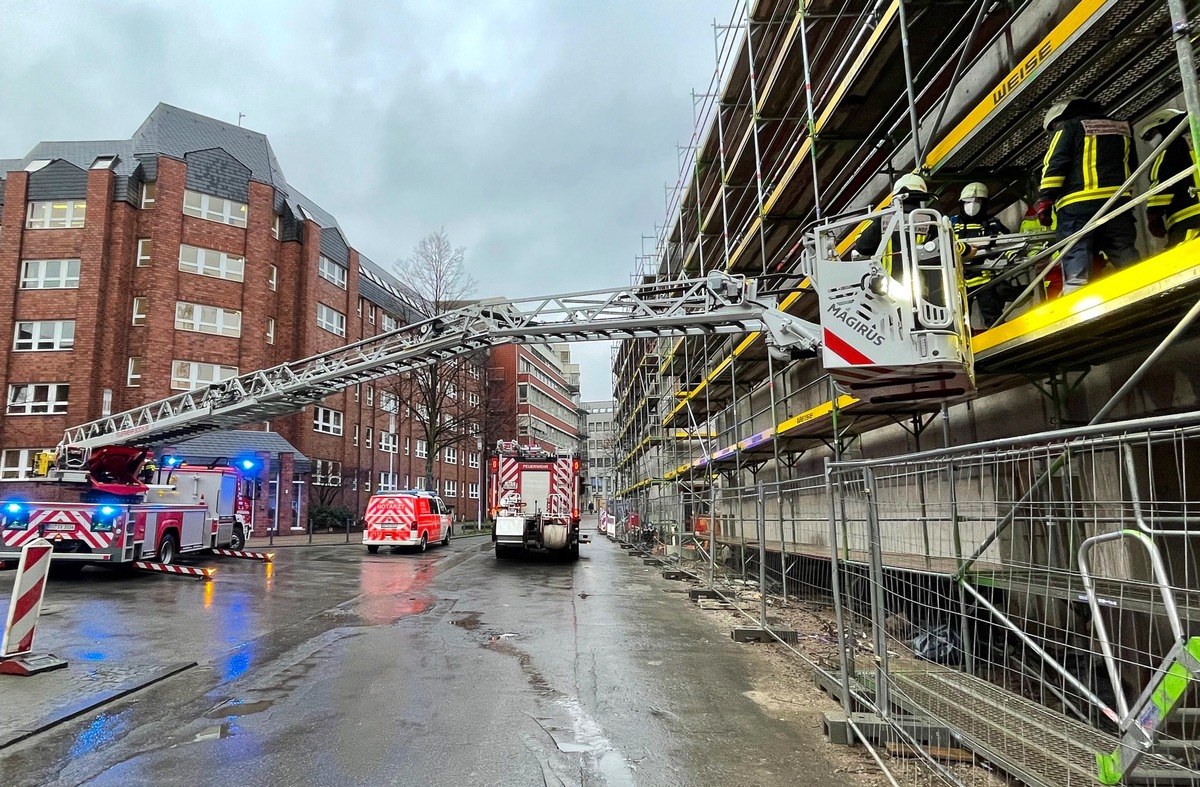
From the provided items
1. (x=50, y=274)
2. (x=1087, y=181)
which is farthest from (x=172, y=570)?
(x=50, y=274)

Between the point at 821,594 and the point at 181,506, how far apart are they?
14567 millimetres

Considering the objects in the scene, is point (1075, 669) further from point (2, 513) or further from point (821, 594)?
point (2, 513)

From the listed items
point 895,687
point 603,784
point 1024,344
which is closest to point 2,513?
point 603,784

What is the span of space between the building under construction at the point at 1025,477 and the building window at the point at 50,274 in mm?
30746

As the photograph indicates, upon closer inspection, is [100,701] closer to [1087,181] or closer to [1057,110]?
[1087,181]

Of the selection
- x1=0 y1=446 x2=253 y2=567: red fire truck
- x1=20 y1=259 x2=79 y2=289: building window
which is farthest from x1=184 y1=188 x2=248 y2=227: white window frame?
x1=0 y1=446 x2=253 y2=567: red fire truck

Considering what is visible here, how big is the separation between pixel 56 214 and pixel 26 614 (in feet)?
102

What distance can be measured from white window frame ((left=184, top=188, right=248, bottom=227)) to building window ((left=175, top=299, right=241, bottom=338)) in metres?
4.12

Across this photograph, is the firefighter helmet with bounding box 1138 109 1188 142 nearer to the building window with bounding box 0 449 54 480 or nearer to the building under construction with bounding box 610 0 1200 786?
the building under construction with bounding box 610 0 1200 786

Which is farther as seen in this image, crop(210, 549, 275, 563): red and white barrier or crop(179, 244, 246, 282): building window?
crop(179, 244, 246, 282): building window

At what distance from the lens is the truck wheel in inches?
610

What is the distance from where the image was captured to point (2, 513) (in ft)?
44.5

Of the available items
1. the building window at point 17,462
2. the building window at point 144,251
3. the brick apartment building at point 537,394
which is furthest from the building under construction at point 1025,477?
the brick apartment building at point 537,394

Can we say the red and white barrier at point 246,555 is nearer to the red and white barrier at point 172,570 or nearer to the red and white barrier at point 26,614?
the red and white barrier at point 172,570
